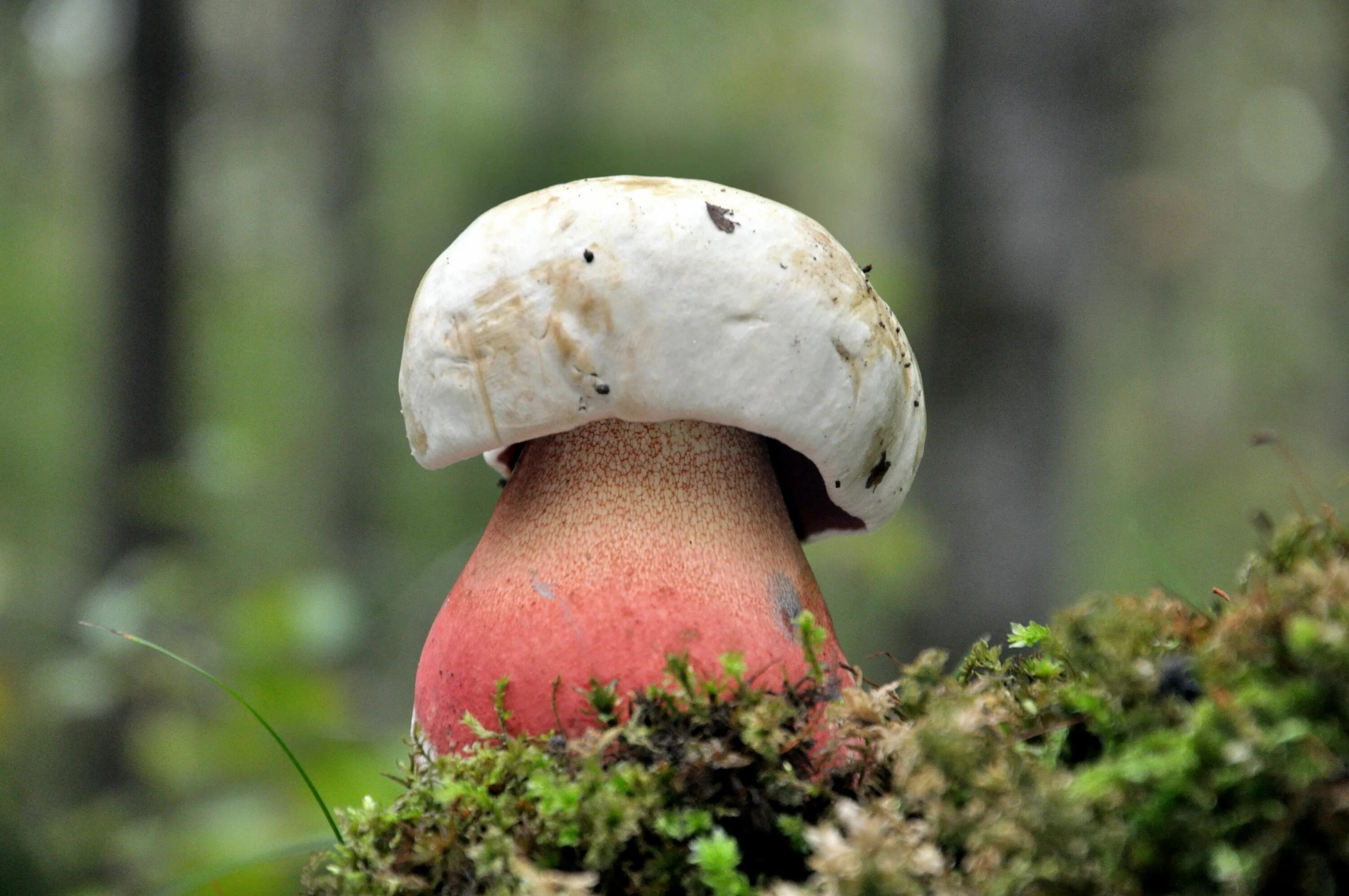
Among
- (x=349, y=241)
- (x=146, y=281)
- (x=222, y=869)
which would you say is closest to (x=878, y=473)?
(x=222, y=869)

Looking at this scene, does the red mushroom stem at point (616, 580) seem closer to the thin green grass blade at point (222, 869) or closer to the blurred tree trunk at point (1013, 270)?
the thin green grass blade at point (222, 869)

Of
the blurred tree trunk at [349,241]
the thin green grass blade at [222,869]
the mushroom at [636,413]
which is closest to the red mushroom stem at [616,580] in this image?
the mushroom at [636,413]

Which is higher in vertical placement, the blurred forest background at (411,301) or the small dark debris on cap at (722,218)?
the blurred forest background at (411,301)

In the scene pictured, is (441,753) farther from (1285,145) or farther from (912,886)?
(1285,145)

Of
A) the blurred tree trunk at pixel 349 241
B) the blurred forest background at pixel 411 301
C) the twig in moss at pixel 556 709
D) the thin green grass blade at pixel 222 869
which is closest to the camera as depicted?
the twig in moss at pixel 556 709

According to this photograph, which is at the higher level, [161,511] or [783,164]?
[783,164]

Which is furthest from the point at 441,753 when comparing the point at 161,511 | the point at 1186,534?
the point at 1186,534

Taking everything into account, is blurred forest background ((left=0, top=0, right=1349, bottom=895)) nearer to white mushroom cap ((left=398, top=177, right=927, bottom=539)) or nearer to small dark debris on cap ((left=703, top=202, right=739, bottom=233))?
white mushroom cap ((left=398, top=177, right=927, bottom=539))

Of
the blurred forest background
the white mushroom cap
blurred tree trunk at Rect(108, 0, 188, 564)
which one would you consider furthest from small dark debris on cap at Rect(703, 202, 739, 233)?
blurred tree trunk at Rect(108, 0, 188, 564)
